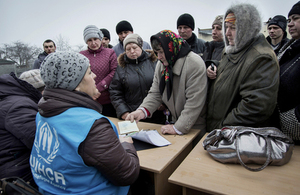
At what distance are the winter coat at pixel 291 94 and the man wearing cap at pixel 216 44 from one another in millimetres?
1389

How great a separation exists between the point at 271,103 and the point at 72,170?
137cm

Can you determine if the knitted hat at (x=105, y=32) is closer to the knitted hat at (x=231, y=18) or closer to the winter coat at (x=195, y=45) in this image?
the winter coat at (x=195, y=45)

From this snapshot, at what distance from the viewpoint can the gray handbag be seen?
1095 millimetres

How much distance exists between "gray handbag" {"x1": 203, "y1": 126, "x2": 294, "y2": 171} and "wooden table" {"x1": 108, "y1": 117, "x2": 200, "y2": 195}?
340 millimetres

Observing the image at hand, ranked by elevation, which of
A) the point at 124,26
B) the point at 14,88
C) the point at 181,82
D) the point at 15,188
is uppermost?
the point at 124,26

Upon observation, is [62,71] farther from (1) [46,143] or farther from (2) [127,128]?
(2) [127,128]

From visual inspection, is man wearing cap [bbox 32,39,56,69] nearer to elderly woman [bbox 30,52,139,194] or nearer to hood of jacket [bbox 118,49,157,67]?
hood of jacket [bbox 118,49,157,67]

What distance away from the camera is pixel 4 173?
46.9 inches

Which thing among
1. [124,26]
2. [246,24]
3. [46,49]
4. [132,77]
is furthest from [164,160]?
[46,49]

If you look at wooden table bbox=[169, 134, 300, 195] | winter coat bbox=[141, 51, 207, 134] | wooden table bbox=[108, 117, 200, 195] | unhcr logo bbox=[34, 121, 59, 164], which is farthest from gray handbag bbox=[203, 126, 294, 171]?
unhcr logo bbox=[34, 121, 59, 164]

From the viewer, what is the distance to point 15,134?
3.89ft

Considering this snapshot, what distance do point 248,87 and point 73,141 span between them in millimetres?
1252

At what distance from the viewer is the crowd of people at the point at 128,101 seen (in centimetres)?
88

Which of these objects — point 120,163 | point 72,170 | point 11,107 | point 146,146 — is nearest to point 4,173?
point 11,107
